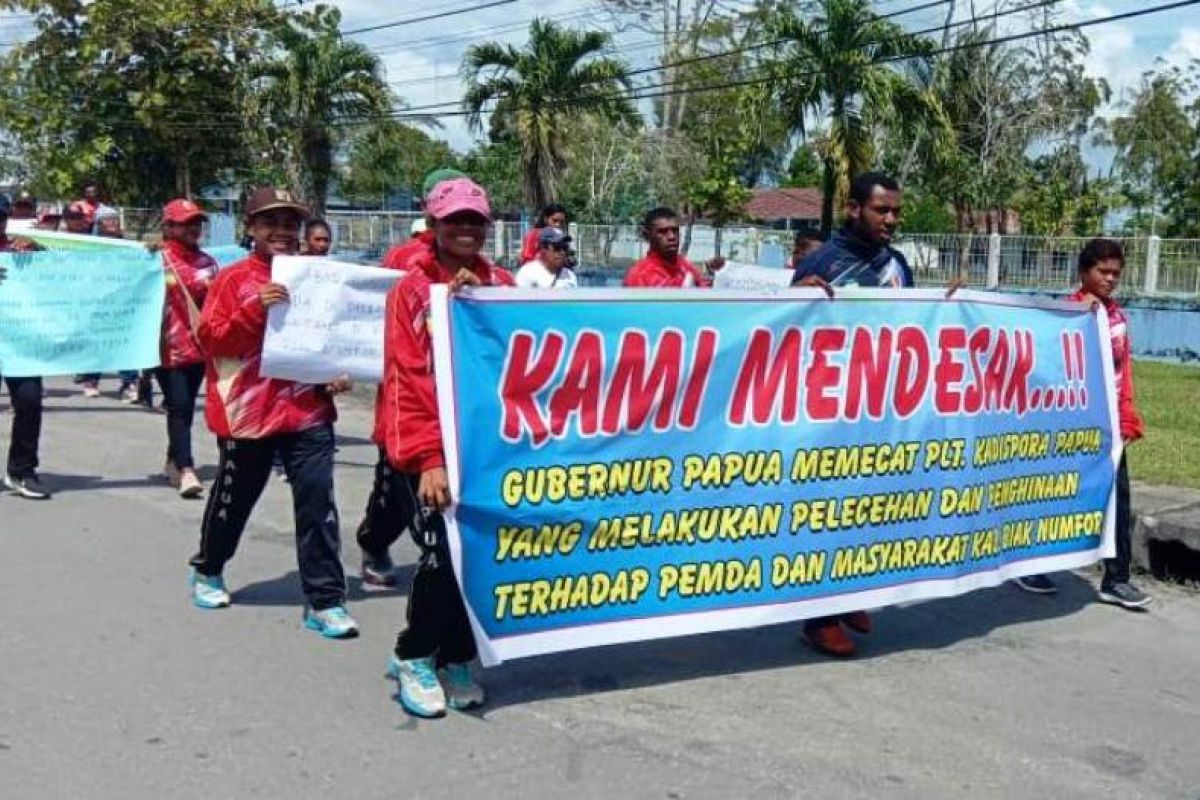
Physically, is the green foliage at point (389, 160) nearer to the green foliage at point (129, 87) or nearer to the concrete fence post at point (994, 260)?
the green foliage at point (129, 87)

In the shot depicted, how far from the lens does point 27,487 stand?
26.0 ft

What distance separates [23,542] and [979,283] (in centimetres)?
1596

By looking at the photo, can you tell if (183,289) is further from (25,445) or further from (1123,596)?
(1123,596)

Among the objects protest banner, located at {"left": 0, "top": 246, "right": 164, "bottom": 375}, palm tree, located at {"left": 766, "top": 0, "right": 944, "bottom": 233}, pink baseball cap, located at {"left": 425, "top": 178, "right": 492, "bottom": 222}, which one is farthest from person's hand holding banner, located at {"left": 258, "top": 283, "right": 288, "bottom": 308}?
palm tree, located at {"left": 766, "top": 0, "right": 944, "bottom": 233}

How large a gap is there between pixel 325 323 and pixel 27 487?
3249 mm

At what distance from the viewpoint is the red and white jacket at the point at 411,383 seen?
426 centimetres

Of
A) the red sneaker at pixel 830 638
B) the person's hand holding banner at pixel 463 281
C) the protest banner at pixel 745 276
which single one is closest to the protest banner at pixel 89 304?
the protest banner at pixel 745 276

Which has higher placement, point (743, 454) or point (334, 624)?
point (743, 454)

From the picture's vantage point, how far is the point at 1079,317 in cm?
594

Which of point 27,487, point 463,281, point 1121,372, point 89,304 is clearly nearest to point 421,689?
point 463,281

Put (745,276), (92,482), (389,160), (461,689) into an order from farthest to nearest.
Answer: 1. (389,160)
2. (745,276)
3. (92,482)
4. (461,689)

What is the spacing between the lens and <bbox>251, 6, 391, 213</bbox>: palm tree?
29750mm

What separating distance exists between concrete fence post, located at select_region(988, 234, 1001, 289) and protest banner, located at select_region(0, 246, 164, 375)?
13.8m

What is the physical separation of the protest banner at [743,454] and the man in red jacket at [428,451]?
8 cm
